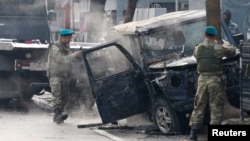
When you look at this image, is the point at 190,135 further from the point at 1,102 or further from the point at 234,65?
the point at 1,102

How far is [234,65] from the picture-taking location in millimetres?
10852

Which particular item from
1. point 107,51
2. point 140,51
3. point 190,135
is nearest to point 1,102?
point 107,51

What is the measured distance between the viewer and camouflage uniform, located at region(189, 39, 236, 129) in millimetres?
10344

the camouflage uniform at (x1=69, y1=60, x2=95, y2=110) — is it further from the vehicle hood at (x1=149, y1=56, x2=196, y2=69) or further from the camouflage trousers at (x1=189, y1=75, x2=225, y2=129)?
the camouflage trousers at (x1=189, y1=75, x2=225, y2=129)

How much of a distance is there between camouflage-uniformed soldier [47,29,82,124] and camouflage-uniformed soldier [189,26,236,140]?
3.29 metres

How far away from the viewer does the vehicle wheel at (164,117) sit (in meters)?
11.1

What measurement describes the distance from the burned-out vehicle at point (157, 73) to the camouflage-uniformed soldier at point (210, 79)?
1.46 ft

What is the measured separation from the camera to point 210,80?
1037cm

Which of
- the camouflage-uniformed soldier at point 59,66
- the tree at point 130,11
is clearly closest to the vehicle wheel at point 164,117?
the camouflage-uniformed soldier at point 59,66

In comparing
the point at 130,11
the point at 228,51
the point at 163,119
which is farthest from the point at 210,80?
A: the point at 130,11

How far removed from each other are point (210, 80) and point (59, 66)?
12.1ft

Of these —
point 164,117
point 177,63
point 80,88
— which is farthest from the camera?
point 80,88

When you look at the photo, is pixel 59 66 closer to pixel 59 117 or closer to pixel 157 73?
pixel 59 117

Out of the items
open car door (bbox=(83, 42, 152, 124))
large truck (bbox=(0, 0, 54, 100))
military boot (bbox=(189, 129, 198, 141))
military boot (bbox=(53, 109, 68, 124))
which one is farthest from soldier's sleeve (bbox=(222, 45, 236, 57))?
large truck (bbox=(0, 0, 54, 100))
